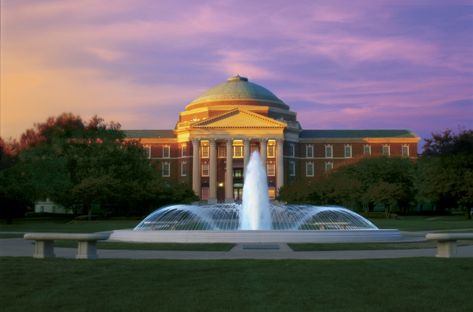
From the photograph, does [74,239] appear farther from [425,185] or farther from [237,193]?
[237,193]

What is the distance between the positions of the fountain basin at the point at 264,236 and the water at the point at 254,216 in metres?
6.29

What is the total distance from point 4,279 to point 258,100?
108 m

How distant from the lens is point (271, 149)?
115562 mm

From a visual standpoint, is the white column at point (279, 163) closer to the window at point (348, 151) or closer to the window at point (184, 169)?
the window at point (348, 151)

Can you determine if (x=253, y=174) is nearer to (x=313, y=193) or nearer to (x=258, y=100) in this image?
(x=313, y=193)

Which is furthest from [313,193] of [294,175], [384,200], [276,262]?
[276,262]

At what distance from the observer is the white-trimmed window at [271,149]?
11519 cm

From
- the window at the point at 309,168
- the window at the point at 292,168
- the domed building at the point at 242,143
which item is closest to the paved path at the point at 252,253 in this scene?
the domed building at the point at 242,143

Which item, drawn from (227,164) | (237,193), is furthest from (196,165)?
(237,193)

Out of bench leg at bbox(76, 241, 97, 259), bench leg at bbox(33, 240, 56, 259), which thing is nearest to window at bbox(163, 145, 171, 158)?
bench leg at bbox(33, 240, 56, 259)

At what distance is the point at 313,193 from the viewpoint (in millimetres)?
74188

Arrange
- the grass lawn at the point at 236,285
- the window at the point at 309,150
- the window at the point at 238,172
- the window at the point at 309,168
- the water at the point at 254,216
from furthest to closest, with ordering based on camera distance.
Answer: the window at the point at 309,150 < the window at the point at 309,168 < the window at the point at 238,172 < the water at the point at 254,216 < the grass lawn at the point at 236,285

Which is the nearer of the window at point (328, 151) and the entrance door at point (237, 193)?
the entrance door at point (237, 193)

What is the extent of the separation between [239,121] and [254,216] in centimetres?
7808
